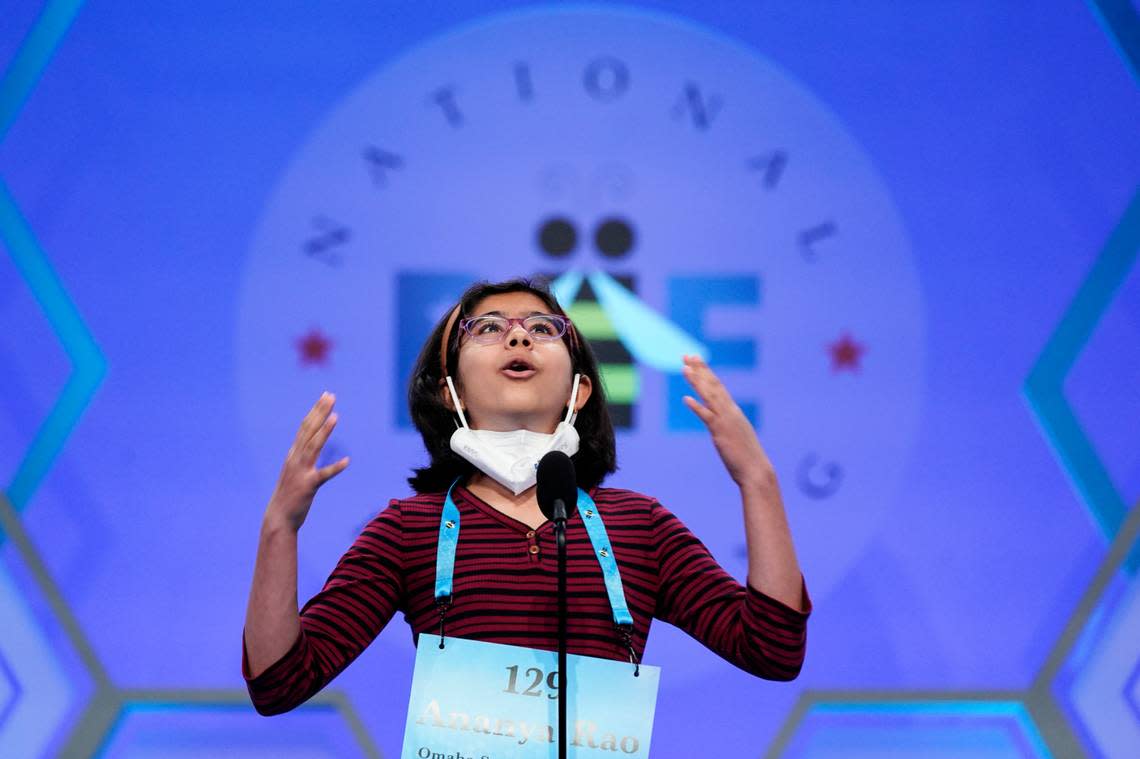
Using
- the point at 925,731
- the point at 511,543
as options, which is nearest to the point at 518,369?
the point at 511,543

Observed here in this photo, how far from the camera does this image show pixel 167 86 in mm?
3160

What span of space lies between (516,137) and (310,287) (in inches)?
26.3

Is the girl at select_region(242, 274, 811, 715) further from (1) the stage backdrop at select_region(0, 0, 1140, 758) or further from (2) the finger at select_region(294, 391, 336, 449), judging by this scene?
(1) the stage backdrop at select_region(0, 0, 1140, 758)

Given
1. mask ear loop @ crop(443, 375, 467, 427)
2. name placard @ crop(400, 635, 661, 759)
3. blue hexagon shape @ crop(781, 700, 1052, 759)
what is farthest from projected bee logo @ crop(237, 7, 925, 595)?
name placard @ crop(400, 635, 661, 759)

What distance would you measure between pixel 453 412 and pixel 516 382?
0.15 meters

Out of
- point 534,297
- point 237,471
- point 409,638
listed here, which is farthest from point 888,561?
point 237,471

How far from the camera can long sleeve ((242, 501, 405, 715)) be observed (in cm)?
157

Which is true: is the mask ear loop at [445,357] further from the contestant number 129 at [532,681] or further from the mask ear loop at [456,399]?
the contestant number 129 at [532,681]

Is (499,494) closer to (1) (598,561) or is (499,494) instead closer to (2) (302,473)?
(1) (598,561)

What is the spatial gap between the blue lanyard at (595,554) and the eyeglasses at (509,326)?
0.29m

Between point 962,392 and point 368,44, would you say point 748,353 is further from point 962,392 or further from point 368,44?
point 368,44

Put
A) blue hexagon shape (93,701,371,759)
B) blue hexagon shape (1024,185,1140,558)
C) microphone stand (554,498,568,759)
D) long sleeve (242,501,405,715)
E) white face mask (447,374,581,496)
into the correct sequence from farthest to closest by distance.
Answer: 1. blue hexagon shape (1024,185,1140,558)
2. blue hexagon shape (93,701,371,759)
3. white face mask (447,374,581,496)
4. long sleeve (242,501,405,715)
5. microphone stand (554,498,568,759)

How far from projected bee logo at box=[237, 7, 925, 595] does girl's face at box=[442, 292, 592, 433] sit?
1.11 m

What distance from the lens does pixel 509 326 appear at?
6.34 ft
